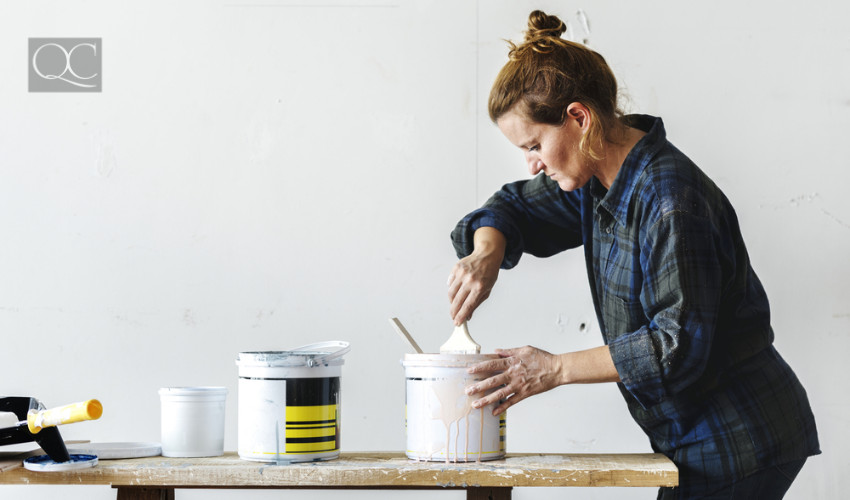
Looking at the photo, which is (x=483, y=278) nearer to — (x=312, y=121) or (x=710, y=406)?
(x=710, y=406)

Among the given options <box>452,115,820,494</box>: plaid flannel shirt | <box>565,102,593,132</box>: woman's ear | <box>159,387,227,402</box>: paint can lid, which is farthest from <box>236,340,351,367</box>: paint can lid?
<box>565,102,593,132</box>: woman's ear

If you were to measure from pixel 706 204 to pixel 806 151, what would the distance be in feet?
3.54

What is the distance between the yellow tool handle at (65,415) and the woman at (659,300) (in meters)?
0.56

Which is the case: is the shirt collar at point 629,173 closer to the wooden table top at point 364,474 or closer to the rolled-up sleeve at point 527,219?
the rolled-up sleeve at point 527,219


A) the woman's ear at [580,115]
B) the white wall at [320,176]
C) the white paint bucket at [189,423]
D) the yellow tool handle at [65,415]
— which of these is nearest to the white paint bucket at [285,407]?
the white paint bucket at [189,423]

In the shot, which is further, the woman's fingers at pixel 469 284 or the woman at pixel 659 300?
the woman's fingers at pixel 469 284

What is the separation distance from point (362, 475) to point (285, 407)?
0.18 meters

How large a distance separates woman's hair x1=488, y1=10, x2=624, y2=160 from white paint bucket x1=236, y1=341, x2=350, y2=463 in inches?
21.1

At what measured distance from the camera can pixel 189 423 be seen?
1.40m

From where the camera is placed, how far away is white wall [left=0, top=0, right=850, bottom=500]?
2176 mm

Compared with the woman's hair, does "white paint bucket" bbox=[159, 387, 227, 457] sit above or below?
below

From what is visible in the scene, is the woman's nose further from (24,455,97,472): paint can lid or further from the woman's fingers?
(24,455,97,472): paint can lid

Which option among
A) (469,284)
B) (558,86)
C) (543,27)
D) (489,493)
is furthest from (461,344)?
(543,27)

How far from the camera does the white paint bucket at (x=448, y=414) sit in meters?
1.29
